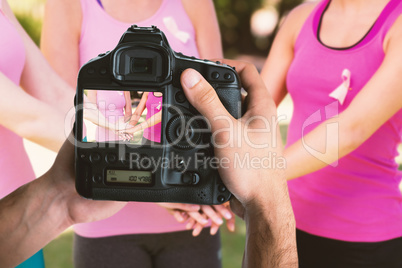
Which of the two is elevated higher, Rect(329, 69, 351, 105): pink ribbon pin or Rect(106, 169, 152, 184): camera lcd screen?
Rect(329, 69, 351, 105): pink ribbon pin

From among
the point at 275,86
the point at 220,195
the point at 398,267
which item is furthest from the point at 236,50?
the point at 220,195

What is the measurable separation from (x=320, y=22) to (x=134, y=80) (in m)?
0.49

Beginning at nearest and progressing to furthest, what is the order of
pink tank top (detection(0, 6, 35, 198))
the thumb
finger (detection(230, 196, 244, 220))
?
the thumb, finger (detection(230, 196, 244, 220)), pink tank top (detection(0, 6, 35, 198))

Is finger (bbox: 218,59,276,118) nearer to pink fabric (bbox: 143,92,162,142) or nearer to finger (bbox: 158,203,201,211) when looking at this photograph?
pink fabric (bbox: 143,92,162,142)

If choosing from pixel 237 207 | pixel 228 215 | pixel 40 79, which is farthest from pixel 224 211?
pixel 40 79

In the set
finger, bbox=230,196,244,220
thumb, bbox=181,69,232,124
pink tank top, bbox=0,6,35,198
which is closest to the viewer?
thumb, bbox=181,69,232,124

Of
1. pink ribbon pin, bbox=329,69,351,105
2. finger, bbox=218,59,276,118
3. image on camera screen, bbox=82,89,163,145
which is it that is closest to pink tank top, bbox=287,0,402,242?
pink ribbon pin, bbox=329,69,351,105

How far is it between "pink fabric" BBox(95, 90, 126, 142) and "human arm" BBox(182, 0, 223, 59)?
34 centimetres

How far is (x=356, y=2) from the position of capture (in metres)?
0.79

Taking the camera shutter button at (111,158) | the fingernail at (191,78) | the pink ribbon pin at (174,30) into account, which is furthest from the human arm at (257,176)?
the pink ribbon pin at (174,30)

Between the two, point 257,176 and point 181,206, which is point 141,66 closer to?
point 257,176

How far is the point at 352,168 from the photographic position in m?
0.76

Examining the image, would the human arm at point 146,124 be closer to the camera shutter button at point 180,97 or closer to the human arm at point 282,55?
the camera shutter button at point 180,97

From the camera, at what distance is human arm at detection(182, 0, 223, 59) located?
2.65 ft
